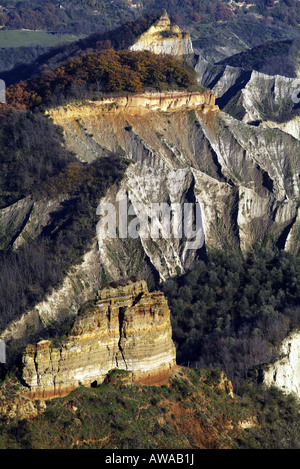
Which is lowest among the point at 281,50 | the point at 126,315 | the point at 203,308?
the point at 203,308

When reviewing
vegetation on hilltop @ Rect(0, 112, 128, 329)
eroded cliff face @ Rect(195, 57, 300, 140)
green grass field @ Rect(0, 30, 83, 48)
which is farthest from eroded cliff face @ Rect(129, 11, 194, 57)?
green grass field @ Rect(0, 30, 83, 48)

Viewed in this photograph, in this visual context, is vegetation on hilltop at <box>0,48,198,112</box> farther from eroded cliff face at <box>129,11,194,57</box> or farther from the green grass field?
the green grass field

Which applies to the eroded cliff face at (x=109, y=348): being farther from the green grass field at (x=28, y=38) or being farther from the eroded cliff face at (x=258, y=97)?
the green grass field at (x=28, y=38)

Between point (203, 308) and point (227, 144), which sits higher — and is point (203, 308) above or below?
below

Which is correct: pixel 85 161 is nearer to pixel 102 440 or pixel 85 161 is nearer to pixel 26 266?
pixel 26 266

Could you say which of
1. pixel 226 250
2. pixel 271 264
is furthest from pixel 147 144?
pixel 271 264

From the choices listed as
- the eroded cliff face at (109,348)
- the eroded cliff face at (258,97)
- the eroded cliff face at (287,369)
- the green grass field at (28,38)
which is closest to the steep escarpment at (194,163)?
the eroded cliff face at (258,97)
